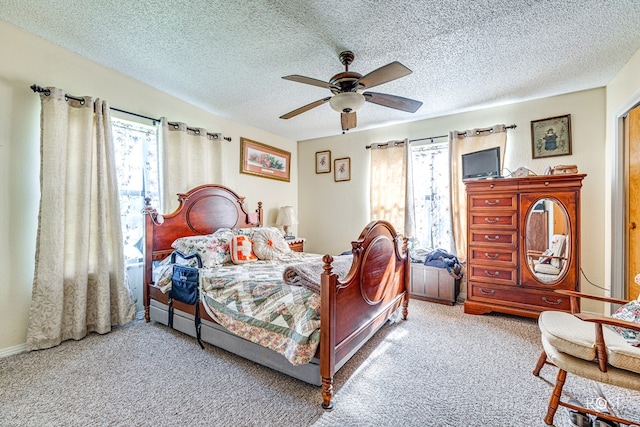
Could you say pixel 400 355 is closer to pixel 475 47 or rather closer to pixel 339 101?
pixel 339 101

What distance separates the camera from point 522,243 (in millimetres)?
2965

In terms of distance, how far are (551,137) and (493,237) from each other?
4.90 ft

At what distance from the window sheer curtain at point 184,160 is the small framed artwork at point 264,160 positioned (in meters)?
0.53

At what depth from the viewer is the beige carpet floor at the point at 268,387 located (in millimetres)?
1598

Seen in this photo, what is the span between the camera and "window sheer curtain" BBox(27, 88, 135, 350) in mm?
2316

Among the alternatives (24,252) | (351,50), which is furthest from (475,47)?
(24,252)

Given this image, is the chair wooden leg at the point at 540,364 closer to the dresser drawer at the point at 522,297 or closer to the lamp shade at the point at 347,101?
the dresser drawer at the point at 522,297

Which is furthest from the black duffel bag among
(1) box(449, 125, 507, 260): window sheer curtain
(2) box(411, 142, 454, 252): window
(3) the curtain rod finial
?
(1) box(449, 125, 507, 260): window sheer curtain

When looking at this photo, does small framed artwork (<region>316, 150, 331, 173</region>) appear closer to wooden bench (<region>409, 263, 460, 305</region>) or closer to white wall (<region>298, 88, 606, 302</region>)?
white wall (<region>298, 88, 606, 302</region>)

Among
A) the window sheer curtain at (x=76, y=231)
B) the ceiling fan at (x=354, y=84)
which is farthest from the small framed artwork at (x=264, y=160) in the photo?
the ceiling fan at (x=354, y=84)

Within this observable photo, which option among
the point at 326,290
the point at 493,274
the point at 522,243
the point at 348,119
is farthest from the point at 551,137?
the point at 326,290

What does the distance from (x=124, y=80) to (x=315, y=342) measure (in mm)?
3242

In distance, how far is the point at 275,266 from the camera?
286 centimetres

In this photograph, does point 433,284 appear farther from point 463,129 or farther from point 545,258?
point 463,129
